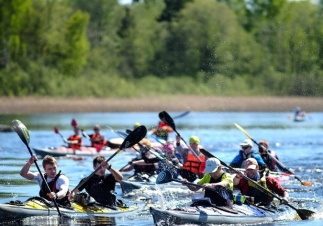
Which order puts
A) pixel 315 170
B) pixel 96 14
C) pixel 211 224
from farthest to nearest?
1. pixel 96 14
2. pixel 315 170
3. pixel 211 224

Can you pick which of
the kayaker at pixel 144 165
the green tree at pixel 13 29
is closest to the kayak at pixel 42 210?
the kayaker at pixel 144 165

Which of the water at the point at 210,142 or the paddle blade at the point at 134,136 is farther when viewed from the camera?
the water at the point at 210,142

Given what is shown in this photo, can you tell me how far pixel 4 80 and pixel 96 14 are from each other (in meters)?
18.0

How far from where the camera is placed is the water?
23.6 metres

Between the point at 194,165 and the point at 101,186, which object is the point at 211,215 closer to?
the point at 101,186

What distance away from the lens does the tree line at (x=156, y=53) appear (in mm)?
71625

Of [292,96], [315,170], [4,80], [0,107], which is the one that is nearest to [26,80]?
[4,80]

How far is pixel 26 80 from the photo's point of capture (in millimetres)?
71562

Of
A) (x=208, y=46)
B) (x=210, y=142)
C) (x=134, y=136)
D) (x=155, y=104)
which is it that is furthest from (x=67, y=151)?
(x=208, y=46)

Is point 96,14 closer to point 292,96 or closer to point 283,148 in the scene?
point 292,96

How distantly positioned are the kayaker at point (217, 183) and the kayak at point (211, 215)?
17 cm

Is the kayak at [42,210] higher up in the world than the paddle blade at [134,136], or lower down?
lower down

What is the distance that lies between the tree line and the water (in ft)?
9.83

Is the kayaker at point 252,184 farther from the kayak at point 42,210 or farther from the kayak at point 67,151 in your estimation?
the kayak at point 67,151
